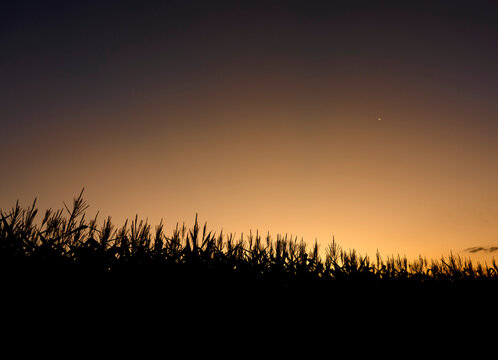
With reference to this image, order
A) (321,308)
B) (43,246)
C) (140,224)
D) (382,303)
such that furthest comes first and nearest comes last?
(140,224)
(382,303)
(321,308)
(43,246)

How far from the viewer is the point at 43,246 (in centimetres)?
309

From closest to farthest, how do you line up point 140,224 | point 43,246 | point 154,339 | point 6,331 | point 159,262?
point 6,331 → point 154,339 → point 43,246 → point 159,262 → point 140,224

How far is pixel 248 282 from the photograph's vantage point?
13.3 ft

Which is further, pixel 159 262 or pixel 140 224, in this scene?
pixel 140 224

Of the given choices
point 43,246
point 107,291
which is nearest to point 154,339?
point 107,291

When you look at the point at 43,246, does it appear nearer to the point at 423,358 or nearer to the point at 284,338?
the point at 284,338

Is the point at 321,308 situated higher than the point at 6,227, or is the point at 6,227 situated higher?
the point at 6,227

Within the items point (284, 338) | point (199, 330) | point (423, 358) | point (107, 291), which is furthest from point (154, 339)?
point (423, 358)

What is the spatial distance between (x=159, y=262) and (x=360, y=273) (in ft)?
12.8

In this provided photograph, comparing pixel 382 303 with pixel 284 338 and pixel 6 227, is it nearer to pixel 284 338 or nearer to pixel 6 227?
pixel 284 338

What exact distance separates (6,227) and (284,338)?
3.08 metres

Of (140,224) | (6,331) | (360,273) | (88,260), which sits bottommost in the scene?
(6,331)

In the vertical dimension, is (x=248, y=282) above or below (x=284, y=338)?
above

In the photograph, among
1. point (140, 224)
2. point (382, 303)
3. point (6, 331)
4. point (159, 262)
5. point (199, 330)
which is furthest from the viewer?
point (140, 224)
